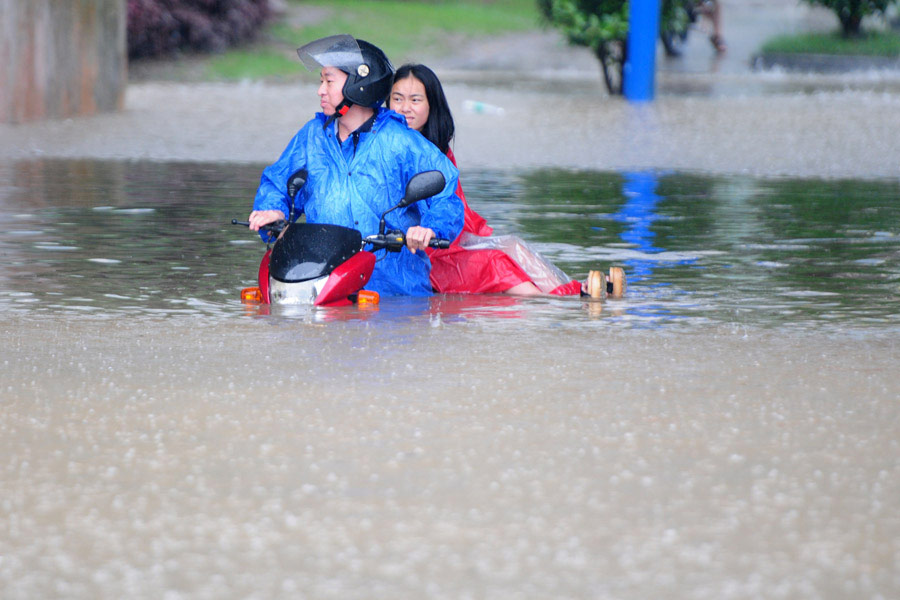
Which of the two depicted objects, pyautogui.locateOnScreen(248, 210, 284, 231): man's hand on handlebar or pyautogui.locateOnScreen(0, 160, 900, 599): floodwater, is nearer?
pyautogui.locateOnScreen(0, 160, 900, 599): floodwater

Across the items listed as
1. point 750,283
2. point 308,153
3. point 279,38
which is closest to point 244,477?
point 308,153

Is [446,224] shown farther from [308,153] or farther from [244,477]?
[244,477]

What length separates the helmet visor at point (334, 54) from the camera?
257 inches

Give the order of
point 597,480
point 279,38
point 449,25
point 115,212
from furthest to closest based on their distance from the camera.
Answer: point 449,25
point 279,38
point 115,212
point 597,480

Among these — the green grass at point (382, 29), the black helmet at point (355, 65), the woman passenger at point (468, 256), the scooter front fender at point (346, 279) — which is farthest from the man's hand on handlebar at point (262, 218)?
the green grass at point (382, 29)

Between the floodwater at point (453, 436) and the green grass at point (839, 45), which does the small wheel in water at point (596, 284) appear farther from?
the green grass at point (839, 45)

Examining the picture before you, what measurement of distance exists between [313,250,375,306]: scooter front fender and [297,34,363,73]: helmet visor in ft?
2.53

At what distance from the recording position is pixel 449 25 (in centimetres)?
3259

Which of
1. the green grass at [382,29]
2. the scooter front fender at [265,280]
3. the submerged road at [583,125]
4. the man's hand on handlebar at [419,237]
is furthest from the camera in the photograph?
the green grass at [382,29]

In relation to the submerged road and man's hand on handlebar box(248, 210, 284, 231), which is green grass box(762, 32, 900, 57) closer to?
the submerged road

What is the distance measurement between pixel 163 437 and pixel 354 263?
7.09ft

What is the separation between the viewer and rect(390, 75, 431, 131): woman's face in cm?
719

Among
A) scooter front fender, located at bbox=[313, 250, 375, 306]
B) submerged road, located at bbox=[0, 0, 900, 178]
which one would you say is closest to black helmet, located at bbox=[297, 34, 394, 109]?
scooter front fender, located at bbox=[313, 250, 375, 306]

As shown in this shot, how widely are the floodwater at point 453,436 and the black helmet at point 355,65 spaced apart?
88 centimetres
